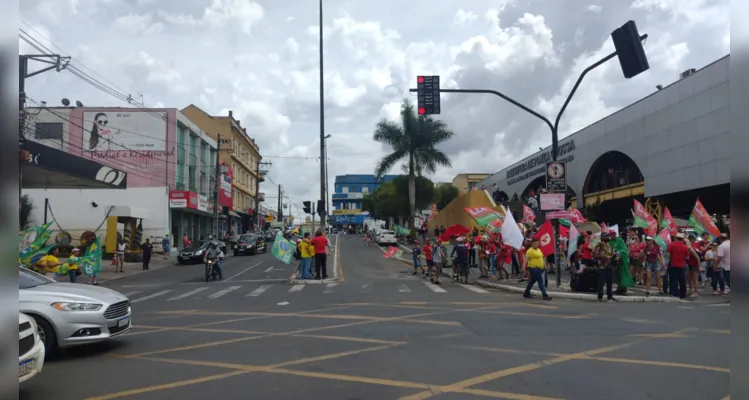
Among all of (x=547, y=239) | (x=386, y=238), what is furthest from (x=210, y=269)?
(x=386, y=238)

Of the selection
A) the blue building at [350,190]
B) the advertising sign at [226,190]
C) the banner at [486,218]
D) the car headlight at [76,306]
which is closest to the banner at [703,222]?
the banner at [486,218]

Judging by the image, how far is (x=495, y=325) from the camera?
11.1m

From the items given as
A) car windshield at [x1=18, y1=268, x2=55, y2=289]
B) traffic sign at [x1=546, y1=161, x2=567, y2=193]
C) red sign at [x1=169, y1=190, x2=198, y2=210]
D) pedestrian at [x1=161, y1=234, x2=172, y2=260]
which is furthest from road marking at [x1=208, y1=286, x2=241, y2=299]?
red sign at [x1=169, y1=190, x2=198, y2=210]

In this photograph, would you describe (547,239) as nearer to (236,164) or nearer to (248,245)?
(248,245)

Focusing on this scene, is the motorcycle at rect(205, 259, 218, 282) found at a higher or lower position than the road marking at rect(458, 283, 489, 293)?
higher

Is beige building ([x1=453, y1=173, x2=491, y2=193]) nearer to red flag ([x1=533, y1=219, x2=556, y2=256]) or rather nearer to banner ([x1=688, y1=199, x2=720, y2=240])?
banner ([x1=688, y1=199, x2=720, y2=240])

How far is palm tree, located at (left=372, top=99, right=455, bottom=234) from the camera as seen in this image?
5125 centimetres

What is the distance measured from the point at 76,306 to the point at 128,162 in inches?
1684

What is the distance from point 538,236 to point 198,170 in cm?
4462

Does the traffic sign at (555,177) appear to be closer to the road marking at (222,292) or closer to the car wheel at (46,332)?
the road marking at (222,292)

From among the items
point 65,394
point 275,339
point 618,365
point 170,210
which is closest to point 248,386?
point 65,394

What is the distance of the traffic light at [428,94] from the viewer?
17.4m

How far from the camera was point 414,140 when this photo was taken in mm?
51469

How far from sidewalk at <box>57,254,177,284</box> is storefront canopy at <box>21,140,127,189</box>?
455 centimetres
